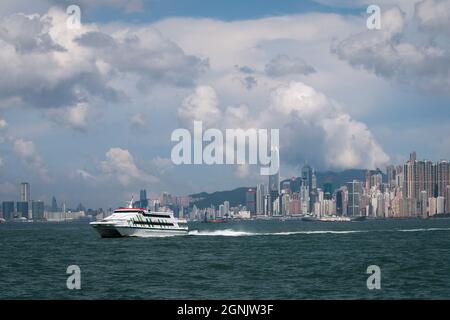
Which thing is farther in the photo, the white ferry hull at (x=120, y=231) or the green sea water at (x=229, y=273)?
the white ferry hull at (x=120, y=231)

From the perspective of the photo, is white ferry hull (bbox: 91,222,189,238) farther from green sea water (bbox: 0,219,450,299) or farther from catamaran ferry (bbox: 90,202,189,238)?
green sea water (bbox: 0,219,450,299)

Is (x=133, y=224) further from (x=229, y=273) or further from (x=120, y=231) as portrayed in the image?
(x=229, y=273)

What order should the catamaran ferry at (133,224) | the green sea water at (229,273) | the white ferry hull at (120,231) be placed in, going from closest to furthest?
the green sea water at (229,273)
the white ferry hull at (120,231)
the catamaran ferry at (133,224)

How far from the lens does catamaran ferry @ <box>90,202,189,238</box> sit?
415 feet

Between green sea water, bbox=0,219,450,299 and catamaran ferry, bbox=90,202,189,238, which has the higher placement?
catamaran ferry, bbox=90,202,189,238

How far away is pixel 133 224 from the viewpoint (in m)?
128

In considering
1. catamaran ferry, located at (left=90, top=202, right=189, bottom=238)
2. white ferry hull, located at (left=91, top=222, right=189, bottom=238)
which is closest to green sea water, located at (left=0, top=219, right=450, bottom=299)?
white ferry hull, located at (left=91, top=222, right=189, bottom=238)

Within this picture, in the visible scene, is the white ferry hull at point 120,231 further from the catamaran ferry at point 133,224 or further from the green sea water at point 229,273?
the green sea water at point 229,273

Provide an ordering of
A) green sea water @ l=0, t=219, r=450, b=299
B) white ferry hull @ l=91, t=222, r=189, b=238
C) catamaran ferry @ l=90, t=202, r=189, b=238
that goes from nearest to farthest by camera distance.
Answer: green sea water @ l=0, t=219, r=450, b=299 < white ferry hull @ l=91, t=222, r=189, b=238 < catamaran ferry @ l=90, t=202, r=189, b=238

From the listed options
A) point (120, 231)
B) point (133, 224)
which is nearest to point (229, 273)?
point (120, 231)

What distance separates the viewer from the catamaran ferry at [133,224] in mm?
126500

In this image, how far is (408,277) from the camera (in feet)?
196

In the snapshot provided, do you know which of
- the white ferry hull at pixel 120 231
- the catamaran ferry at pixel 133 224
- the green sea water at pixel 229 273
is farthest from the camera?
the catamaran ferry at pixel 133 224

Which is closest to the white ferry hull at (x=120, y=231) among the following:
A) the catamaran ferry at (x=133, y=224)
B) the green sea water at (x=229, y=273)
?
the catamaran ferry at (x=133, y=224)
